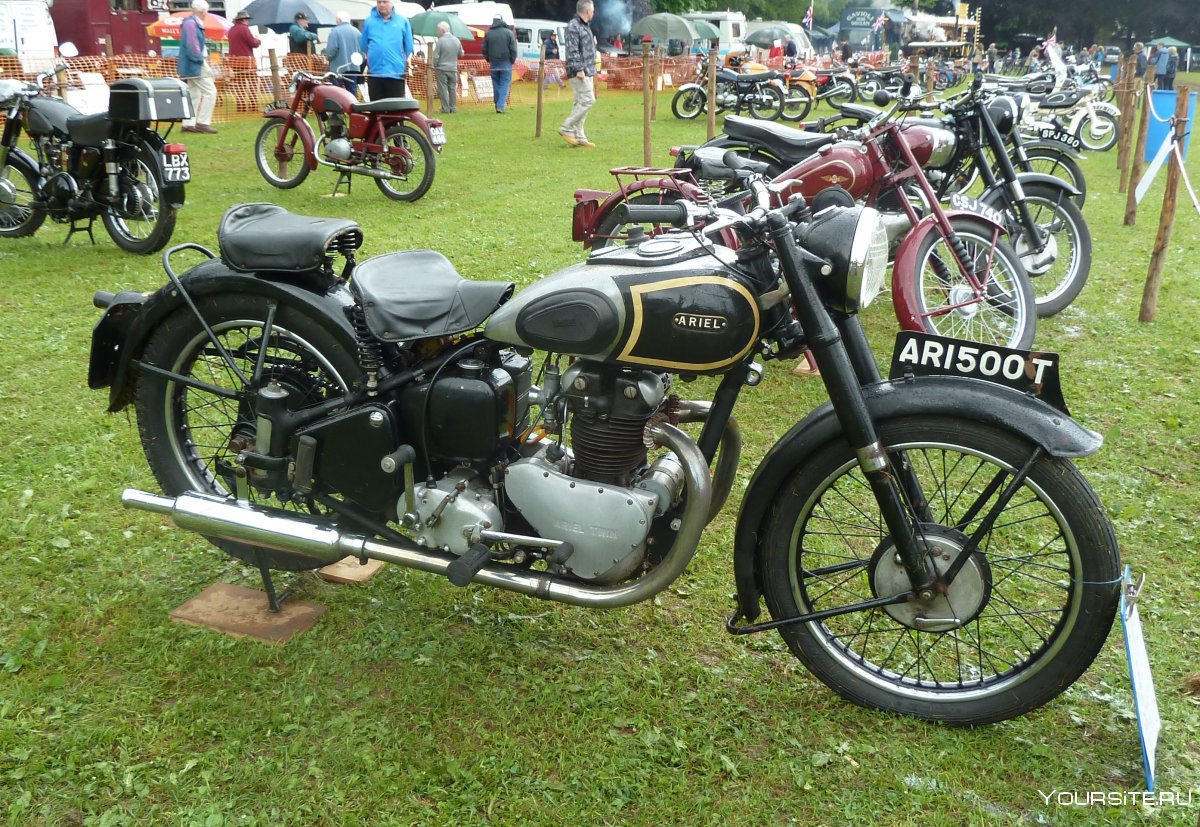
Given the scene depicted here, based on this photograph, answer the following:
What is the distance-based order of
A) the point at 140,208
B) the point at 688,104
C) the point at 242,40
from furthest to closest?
the point at 688,104, the point at 242,40, the point at 140,208

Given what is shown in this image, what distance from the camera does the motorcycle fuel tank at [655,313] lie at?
2324 mm

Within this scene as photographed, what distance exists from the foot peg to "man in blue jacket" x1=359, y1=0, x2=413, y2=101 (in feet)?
35.2

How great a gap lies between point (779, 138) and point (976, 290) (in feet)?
5.20

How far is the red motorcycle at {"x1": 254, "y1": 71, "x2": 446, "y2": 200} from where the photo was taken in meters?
9.72

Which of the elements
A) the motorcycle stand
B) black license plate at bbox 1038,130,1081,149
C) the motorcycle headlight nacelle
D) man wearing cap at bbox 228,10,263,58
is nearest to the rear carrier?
the motorcycle stand

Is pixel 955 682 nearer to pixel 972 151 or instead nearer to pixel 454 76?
A: pixel 972 151

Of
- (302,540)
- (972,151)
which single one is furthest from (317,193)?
(302,540)

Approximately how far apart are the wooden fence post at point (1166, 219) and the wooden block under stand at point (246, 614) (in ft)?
17.4

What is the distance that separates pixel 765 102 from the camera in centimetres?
2056

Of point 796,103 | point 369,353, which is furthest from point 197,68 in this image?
point 369,353

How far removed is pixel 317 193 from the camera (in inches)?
408

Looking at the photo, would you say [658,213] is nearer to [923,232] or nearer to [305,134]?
[923,232]

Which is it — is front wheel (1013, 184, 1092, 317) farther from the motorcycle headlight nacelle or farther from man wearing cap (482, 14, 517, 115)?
man wearing cap (482, 14, 517, 115)

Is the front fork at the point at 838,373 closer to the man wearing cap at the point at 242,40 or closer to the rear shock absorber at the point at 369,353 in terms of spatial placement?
the rear shock absorber at the point at 369,353
